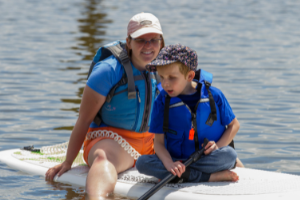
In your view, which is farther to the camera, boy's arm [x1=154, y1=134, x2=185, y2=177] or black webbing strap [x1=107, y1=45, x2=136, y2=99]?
black webbing strap [x1=107, y1=45, x2=136, y2=99]

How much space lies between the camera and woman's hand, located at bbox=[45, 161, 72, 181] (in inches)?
165

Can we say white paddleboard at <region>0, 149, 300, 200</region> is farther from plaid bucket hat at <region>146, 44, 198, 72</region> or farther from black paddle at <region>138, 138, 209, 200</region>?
plaid bucket hat at <region>146, 44, 198, 72</region>

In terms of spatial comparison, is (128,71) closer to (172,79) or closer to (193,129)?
(172,79)

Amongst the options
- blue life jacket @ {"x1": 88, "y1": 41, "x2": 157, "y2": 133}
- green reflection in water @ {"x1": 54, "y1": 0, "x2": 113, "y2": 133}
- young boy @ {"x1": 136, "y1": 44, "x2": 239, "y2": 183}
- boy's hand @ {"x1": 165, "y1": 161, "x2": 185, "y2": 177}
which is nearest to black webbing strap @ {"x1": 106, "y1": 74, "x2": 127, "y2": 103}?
blue life jacket @ {"x1": 88, "y1": 41, "x2": 157, "y2": 133}

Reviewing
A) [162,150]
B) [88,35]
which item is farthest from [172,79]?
[88,35]

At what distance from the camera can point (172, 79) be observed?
11.4ft

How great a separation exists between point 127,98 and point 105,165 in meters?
0.57

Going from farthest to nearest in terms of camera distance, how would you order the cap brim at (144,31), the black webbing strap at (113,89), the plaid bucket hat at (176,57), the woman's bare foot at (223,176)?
the black webbing strap at (113,89)
the cap brim at (144,31)
the woman's bare foot at (223,176)
the plaid bucket hat at (176,57)

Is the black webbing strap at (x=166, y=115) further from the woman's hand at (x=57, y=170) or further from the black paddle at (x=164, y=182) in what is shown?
the woman's hand at (x=57, y=170)

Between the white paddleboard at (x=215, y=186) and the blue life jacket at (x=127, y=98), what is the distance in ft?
1.31

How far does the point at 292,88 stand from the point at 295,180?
4808mm

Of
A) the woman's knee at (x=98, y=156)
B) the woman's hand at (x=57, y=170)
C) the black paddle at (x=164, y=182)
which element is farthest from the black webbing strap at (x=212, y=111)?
the woman's hand at (x=57, y=170)

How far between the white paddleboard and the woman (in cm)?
10

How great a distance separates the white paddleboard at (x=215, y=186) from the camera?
3449 millimetres
